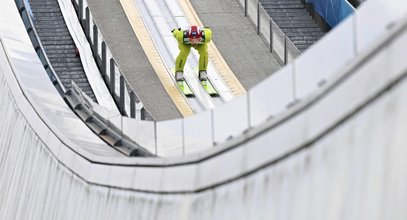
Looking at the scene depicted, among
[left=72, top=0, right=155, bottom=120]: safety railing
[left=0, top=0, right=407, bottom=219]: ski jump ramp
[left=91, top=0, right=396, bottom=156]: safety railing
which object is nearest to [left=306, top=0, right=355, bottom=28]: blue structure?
[left=72, top=0, right=155, bottom=120]: safety railing

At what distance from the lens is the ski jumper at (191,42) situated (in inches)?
989

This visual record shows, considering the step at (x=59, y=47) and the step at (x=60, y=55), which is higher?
the step at (x=59, y=47)

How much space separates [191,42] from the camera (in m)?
25.1

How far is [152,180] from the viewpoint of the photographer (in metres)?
12.5

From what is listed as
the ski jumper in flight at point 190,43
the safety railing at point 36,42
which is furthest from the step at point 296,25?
the safety railing at point 36,42

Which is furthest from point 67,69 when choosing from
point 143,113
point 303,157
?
point 303,157

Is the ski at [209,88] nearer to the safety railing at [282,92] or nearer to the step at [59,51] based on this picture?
the step at [59,51]

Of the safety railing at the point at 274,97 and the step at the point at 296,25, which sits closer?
the safety railing at the point at 274,97

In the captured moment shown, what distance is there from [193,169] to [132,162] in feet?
6.75

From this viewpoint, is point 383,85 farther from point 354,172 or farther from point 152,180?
point 152,180

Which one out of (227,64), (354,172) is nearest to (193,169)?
(354,172)

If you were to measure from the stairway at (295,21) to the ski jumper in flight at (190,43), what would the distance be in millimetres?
2319

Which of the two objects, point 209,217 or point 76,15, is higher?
point 76,15

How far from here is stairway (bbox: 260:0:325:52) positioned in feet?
89.8
